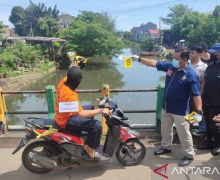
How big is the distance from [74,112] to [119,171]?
1.13 m

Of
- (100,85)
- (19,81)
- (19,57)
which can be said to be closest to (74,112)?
(19,81)

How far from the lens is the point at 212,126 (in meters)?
5.02

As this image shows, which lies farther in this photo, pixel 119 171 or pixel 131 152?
pixel 131 152

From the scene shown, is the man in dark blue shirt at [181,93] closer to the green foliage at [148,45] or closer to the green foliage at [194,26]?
the green foliage at [194,26]

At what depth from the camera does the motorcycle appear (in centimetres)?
417

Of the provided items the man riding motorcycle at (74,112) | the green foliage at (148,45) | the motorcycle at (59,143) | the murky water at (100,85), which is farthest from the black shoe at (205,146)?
the green foliage at (148,45)

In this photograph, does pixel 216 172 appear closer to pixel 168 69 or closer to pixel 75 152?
pixel 168 69

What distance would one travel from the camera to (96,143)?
427 cm

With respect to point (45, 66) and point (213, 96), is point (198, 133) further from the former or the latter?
point (45, 66)

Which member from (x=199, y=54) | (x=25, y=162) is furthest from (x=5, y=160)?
(x=199, y=54)

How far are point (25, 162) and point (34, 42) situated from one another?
44.7m

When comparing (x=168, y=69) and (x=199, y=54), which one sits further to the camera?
(x=199, y=54)

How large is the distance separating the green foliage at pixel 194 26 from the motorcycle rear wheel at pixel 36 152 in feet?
126

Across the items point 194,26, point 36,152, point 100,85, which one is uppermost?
point 194,26
